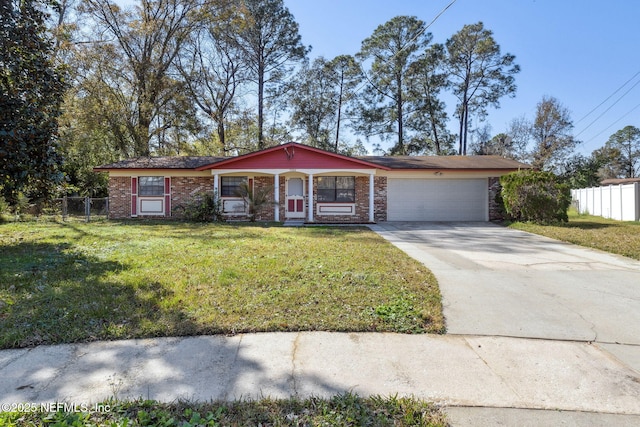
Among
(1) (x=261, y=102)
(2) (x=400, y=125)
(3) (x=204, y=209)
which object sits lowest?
(3) (x=204, y=209)

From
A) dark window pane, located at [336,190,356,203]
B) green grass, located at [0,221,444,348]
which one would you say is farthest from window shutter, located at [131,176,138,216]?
dark window pane, located at [336,190,356,203]

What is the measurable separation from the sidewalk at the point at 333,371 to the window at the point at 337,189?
44.5 feet

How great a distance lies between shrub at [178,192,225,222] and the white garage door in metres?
8.04

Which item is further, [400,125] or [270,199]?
[400,125]

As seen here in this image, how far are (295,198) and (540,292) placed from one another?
42.0 feet

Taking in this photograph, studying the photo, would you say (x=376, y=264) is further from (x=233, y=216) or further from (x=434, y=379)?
(x=233, y=216)

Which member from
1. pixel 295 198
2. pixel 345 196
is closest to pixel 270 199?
pixel 295 198

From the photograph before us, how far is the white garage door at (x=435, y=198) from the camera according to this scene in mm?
17062

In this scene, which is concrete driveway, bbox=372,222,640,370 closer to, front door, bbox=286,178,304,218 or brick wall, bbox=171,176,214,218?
front door, bbox=286,178,304,218

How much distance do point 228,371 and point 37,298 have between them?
10.0 feet

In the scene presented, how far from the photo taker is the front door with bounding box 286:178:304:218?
55.1ft

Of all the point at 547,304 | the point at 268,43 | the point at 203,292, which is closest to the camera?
the point at 547,304

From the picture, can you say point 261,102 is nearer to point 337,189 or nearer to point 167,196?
point 167,196

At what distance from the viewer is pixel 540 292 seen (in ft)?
16.0
